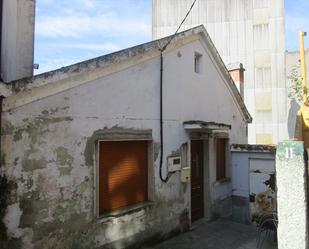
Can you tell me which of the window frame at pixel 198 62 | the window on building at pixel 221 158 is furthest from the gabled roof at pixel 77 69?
the window on building at pixel 221 158

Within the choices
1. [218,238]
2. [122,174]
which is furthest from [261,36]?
[122,174]

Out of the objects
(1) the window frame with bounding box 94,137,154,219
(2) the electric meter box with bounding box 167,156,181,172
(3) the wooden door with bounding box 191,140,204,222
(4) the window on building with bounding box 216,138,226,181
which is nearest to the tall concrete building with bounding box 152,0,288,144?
(4) the window on building with bounding box 216,138,226,181

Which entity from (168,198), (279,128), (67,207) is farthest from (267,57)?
(67,207)

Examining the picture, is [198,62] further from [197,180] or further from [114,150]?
[114,150]

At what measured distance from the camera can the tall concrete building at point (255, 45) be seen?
2578cm

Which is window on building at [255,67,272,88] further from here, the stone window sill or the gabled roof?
the stone window sill

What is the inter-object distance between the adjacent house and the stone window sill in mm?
23

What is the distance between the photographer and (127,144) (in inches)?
282

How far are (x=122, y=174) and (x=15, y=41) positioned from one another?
3238mm

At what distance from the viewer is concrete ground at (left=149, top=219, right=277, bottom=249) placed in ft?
25.5

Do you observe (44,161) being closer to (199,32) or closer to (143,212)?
(143,212)

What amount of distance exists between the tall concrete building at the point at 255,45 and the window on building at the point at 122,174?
19.9 meters

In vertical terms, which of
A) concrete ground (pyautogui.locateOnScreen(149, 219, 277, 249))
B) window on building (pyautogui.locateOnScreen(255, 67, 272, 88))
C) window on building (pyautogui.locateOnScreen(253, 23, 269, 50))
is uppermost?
window on building (pyautogui.locateOnScreen(253, 23, 269, 50))

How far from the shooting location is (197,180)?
32.1 feet
